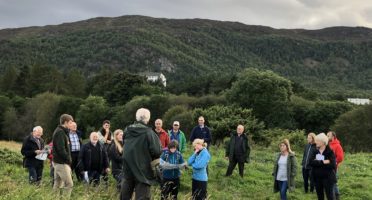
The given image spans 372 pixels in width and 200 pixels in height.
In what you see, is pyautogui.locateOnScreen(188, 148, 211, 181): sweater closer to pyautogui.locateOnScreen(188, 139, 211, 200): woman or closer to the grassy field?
pyautogui.locateOnScreen(188, 139, 211, 200): woman

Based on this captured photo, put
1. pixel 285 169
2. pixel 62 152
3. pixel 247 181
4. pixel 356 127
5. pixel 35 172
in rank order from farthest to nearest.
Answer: pixel 356 127 → pixel 247 181 → pixel 35 172 → pixel 285 169 → pixel 62 152

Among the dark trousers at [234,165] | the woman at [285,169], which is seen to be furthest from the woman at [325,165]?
Answer: the dark trousers at [234,165]

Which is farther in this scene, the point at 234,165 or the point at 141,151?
the point at 234,165

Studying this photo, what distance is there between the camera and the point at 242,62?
18150 cm

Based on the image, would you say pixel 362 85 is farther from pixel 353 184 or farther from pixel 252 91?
pixel 353 184

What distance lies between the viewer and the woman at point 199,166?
10.8 m

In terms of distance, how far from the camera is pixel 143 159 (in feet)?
26.9

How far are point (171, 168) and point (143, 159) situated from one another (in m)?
2.81

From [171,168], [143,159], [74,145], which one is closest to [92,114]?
[74,145]

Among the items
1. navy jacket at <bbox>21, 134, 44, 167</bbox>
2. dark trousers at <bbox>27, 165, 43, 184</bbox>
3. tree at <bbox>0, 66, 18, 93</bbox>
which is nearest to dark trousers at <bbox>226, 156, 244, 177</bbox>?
dark trousers at <bbox>27, 165, 43, 184</bbox>

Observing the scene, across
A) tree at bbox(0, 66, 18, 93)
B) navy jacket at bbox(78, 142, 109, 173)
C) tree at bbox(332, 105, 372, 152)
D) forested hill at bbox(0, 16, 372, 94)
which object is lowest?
tree at bbox(332, 105, 372, 152)

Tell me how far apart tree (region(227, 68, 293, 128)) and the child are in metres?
49.1

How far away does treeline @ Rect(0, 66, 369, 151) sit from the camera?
60.0m

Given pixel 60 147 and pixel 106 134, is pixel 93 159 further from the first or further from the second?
pixel 106 134
